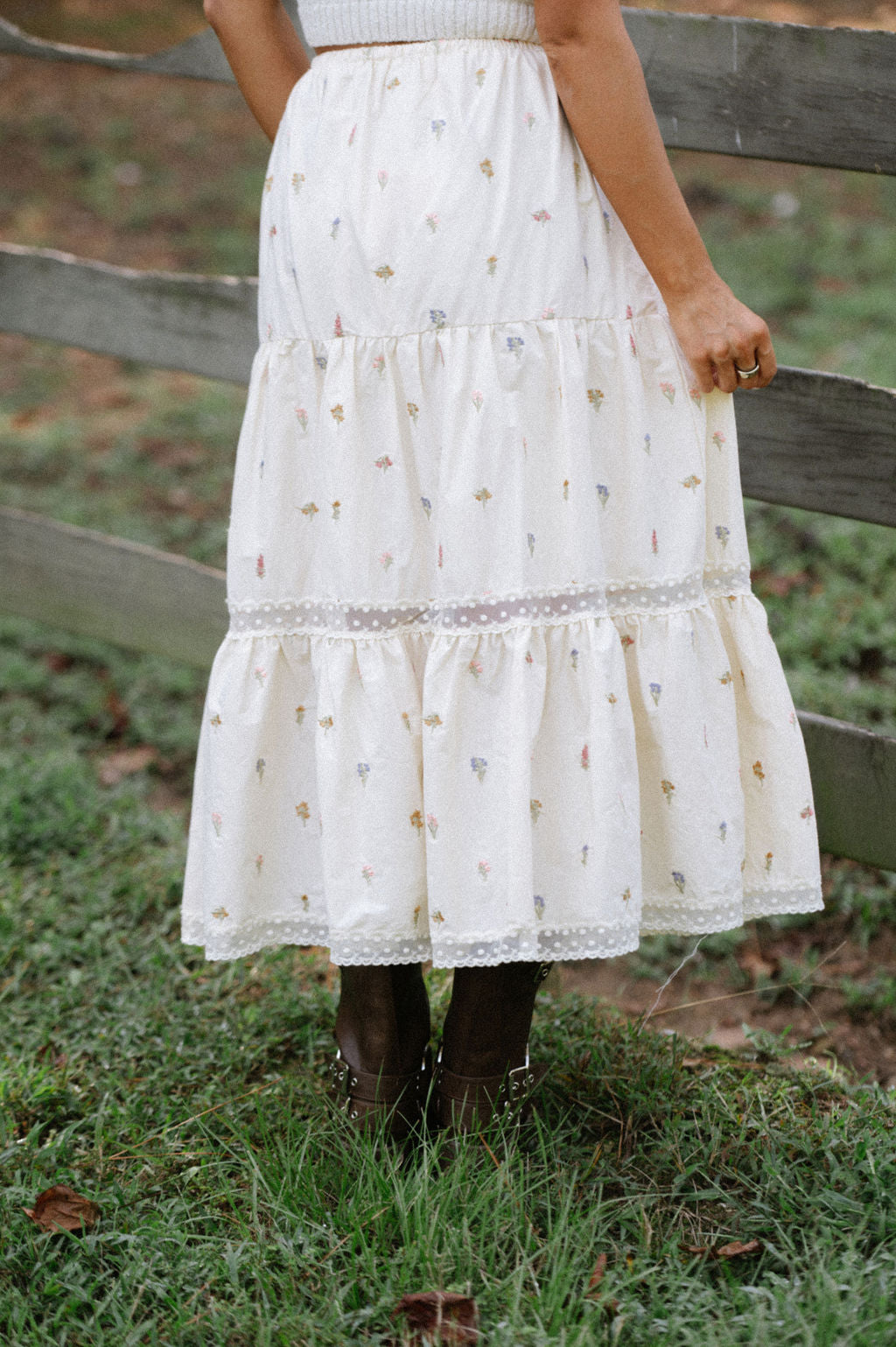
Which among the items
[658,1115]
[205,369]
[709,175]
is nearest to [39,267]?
[205,369]

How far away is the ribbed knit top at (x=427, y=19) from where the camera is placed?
1.43 meters

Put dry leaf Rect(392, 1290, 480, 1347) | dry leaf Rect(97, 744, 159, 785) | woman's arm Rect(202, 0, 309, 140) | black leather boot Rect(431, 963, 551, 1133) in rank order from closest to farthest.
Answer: dry leaf Rect(392, 1290, 480, 1347) < black leather boot Rect(431, 963, 551, 1133) < woman's arm Rect(202, 0, 309, 140) < dry leaf Rect(97, 744, 159, 785)

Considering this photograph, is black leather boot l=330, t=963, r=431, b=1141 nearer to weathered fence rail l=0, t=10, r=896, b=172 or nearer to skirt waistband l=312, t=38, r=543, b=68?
skirt waistband l=312, t=38, r=543, b=68

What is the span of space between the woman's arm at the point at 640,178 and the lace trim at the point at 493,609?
254mm

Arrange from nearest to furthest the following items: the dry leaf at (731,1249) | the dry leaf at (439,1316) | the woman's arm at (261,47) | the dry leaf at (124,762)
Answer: the dry leaf at (439,1316)
the dry leaf at (731,1249)
the woman's arm at (261,47)
the dry leaf at (124,762)

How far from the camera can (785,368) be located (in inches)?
77.4

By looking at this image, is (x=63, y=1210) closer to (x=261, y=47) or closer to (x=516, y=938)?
(x=516, y=938)

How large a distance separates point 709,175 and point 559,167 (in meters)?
5.19

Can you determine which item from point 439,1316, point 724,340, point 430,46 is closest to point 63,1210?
Result: point 439,1316

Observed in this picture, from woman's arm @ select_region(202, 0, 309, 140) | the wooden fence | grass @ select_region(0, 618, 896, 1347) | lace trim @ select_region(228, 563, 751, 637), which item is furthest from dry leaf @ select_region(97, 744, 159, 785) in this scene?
woman's arm @ select_region(202, 0, 309, 140)

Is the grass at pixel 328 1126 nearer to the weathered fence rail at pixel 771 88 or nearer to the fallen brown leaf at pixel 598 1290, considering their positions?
the fallen brown leaf at pixel 598 1290

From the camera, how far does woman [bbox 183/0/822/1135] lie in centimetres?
143

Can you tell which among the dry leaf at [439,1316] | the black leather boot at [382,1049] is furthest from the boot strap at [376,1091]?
the dry leaf at [439,1316]

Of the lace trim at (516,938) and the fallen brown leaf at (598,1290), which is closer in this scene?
the fallen brown leaf at (598,1290)
